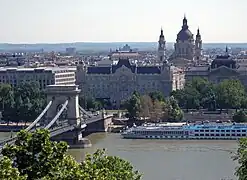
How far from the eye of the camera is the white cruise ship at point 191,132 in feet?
105

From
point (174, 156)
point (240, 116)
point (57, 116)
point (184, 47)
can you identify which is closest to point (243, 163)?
point (174, 156)

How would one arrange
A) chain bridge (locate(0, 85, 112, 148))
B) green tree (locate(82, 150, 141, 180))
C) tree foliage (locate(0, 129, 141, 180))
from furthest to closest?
chain bridge (locate(0, 85, 112, 148)), tree foliage (locate(0, 129, 141, 180)), green tree (locate(82, 150, 141, 180))

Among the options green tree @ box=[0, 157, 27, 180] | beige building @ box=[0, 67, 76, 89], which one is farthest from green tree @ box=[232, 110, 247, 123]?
green tree @ box=[0, 157, 27, 180]

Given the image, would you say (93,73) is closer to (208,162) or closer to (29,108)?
(29,108)

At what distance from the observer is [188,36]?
61312mm

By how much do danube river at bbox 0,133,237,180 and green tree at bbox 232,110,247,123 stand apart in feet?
16.7

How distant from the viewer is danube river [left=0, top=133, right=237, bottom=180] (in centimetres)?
2159

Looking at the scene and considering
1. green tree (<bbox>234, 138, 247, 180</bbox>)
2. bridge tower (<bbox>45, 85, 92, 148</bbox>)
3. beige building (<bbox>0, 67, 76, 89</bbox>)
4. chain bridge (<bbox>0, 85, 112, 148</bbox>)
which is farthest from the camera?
beige building (<bbox>0, 67, 76, 89</bbox>)

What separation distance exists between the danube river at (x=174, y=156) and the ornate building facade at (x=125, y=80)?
589 inches

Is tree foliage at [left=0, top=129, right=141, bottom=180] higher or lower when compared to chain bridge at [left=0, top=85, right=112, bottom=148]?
higher

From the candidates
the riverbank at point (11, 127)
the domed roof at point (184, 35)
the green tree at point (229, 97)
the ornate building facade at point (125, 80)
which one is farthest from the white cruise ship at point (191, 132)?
the domed roof at point (184, 35)

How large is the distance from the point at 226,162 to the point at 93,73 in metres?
27.0

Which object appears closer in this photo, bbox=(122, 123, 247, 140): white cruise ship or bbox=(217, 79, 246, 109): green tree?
bbox=(122, 123, 247, 140): white cruise ship

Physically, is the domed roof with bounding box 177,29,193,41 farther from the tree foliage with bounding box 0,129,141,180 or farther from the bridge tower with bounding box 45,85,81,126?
the tree foliage with bounding box 0,129,141,180
